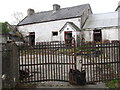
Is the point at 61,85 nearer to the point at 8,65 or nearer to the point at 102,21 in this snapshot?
the point at 8,65

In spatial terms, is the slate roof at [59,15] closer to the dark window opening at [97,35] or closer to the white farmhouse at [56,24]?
the white farmhouse at [56,24]

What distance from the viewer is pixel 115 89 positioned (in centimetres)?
447

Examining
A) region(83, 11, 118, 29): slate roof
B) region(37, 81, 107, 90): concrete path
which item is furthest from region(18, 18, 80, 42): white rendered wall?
region(37, 81, 107, 90): concrete path

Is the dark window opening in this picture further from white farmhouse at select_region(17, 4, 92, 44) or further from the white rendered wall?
the white rendered wall

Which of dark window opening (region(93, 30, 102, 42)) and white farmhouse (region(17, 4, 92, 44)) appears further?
white farmhouse (region(17, 4, 92, 44))

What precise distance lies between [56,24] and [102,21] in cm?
748

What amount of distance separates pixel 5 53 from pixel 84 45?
3043 mm

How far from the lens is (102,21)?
20.4m

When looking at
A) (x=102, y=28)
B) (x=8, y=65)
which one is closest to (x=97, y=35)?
(x=102, y=28)

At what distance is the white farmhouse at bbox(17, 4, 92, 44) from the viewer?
67.4ft

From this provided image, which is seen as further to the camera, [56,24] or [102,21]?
[56,24]

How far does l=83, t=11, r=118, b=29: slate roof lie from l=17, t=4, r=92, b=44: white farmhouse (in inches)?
39.5

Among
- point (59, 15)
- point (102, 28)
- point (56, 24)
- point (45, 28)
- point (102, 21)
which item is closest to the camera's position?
point (102, 28)

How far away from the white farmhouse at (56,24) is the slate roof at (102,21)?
1.00 metres
